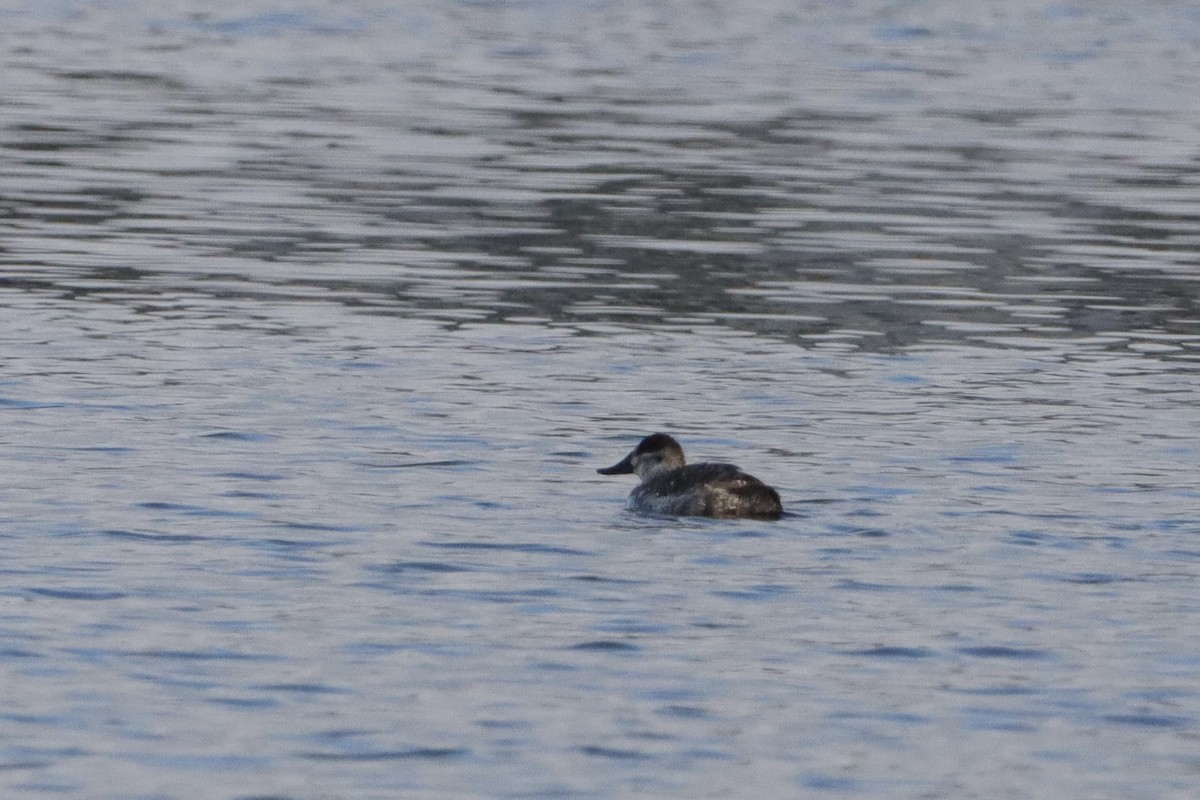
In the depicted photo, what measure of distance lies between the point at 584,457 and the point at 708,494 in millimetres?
1981

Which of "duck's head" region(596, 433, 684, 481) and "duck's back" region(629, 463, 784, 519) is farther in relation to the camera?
"duck's head" region(596, 433, 684, 481)

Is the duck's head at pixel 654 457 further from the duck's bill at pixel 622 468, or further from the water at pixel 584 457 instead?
the water at pixel 584 457

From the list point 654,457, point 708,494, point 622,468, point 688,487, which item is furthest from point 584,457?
point 708,494

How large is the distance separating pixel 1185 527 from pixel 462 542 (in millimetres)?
3670

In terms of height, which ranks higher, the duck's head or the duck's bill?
the duck's head

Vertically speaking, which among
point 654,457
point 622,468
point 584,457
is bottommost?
point 584,457

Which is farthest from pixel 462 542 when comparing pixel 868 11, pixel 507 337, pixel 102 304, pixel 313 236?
pixel 868 11

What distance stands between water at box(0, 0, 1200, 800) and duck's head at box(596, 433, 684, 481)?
0.94ft

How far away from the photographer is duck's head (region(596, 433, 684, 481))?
46.9 feet

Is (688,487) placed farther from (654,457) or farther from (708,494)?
(654,457)

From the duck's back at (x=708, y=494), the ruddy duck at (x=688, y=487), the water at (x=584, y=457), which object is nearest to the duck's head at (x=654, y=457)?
the ruddy duck at (x=688, y=487)

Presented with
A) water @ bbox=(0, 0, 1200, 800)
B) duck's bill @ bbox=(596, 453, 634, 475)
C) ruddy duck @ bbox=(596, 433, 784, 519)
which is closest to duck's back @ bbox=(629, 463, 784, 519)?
ruddy duck @ bbox=(596, 433, 784, 519)

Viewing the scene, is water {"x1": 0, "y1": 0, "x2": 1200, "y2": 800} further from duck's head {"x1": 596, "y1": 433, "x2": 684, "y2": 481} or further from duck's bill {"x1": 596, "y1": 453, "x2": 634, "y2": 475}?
duck's head {"x1": 596, "y1": 433, "x2": 684, "y2": 481}

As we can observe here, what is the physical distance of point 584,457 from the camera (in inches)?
612
